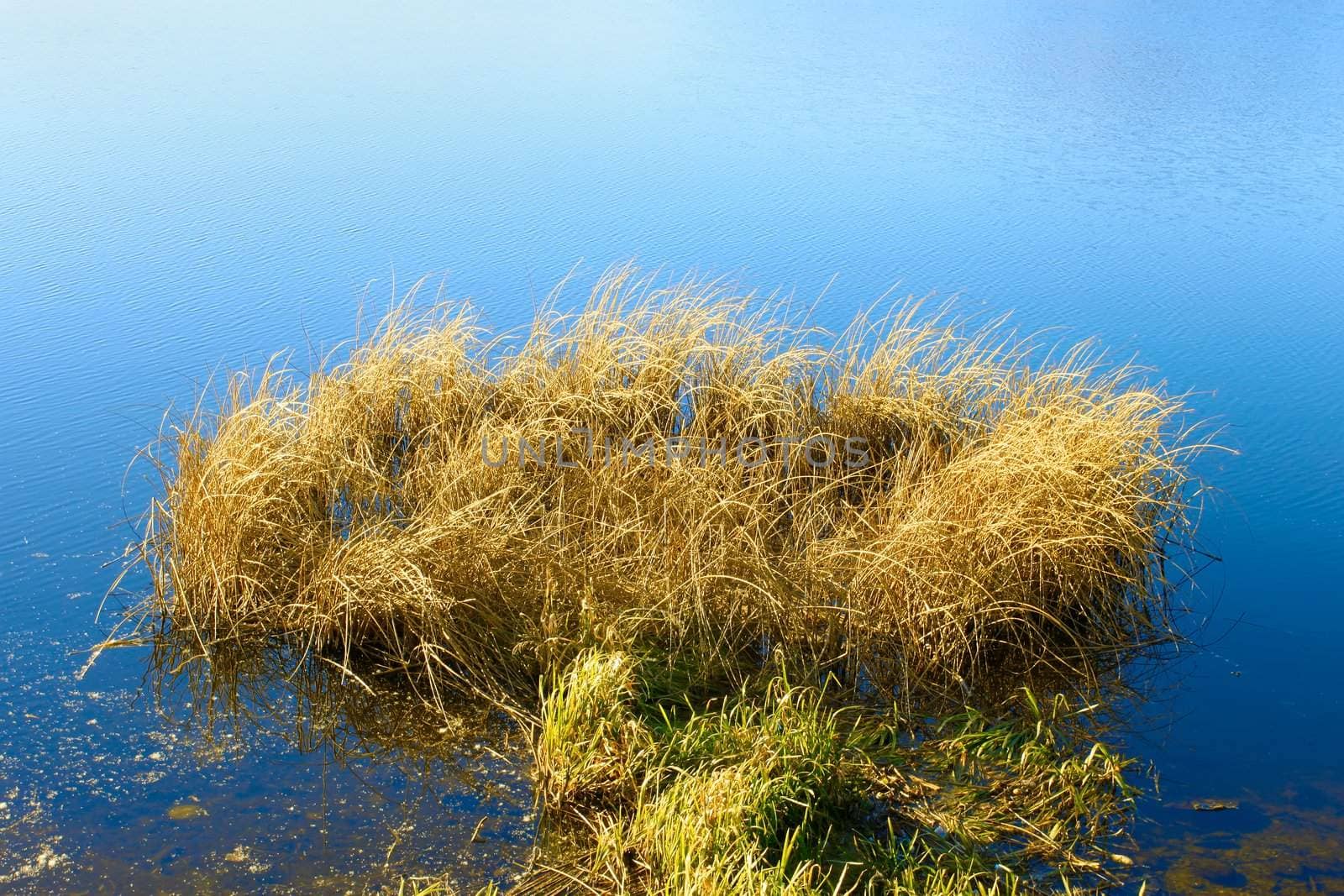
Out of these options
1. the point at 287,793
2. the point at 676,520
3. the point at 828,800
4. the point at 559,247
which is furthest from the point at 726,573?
the point at 559,247

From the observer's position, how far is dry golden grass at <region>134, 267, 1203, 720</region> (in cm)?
375

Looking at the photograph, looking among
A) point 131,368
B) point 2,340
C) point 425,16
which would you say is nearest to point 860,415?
point 131,368

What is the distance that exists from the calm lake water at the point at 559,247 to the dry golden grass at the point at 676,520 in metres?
0.31

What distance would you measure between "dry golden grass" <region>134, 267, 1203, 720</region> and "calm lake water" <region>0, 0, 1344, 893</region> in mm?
312

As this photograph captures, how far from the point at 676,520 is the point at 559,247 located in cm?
464

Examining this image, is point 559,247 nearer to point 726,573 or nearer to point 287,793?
point 726,573

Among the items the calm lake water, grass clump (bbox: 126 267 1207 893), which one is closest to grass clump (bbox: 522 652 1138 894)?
grass clump (bbox: 126 267 1207 893)

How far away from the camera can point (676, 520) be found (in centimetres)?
406

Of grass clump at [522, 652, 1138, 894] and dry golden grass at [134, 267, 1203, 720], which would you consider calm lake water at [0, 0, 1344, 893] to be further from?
dry golden grass at [134, 267, 1203, 720]

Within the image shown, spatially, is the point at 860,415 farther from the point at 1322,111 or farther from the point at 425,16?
the point at 425,16

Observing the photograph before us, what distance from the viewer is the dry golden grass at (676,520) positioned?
12.3 feet

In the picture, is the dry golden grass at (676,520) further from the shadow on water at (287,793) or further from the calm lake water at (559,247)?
the calm lake water at (559,247)

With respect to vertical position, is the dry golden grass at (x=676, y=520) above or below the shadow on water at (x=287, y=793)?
above

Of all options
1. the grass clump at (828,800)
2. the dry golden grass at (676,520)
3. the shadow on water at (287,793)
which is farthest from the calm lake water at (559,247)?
the dry golden grass at (676,520)
